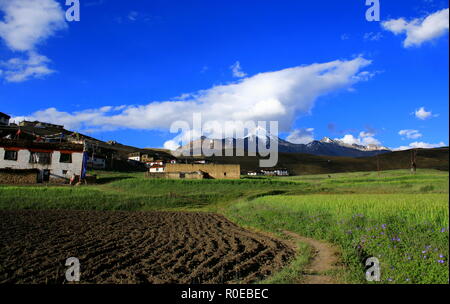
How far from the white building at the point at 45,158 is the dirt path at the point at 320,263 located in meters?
46.3

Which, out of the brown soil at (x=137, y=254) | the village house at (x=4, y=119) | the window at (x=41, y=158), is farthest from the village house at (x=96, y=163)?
the brown soil at (x=137, y=254)

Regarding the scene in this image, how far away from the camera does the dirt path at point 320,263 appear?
816cm

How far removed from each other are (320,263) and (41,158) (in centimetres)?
5084

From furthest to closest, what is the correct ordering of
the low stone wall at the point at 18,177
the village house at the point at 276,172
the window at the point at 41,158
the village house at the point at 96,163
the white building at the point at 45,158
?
the village house at the point at 276,172 → the village house at the point at 96,163 → the window at the point at 41,158 → the white building at the point at 45,158 → the low stone wall at the point at 18,177

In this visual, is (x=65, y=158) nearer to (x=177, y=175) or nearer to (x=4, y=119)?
(x=177, y=175)

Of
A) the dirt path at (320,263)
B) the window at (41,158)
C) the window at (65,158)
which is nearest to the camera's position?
the dirt path at (320,263)

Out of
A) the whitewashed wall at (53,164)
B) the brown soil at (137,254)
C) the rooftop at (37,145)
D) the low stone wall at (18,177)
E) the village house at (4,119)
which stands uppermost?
the village house at (4,119)

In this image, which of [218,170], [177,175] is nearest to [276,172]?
[218,170]

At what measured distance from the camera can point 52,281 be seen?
8.05 m

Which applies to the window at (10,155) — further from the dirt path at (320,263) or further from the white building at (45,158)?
the dirt path at (320,263)

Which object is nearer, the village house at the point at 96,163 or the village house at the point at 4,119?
the village house at the point at 96,163

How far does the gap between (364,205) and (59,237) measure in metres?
16.2

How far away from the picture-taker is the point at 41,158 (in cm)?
4925
